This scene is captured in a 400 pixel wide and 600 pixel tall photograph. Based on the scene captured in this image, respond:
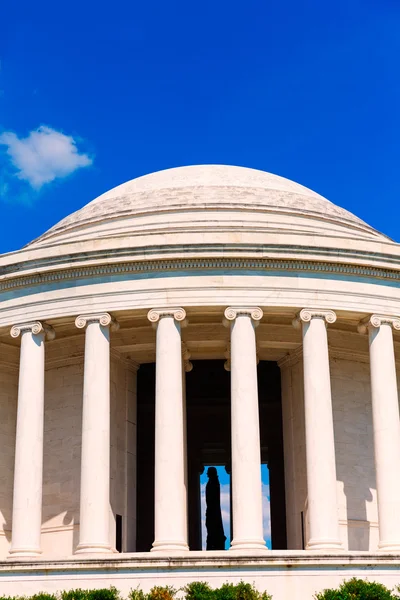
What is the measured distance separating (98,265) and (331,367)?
50.5 ft

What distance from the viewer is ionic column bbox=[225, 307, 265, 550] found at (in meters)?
47.8

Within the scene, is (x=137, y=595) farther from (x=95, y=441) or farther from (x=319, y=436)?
(x=319, y=436)

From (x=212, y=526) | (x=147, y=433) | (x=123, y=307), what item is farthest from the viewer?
(x=212, y=526)

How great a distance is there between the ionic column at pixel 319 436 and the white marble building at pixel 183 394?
9 cm

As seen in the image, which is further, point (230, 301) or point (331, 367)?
point (331, 367)

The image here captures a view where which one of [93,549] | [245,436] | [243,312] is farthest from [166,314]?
[93,549]

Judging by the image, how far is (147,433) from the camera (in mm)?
74125

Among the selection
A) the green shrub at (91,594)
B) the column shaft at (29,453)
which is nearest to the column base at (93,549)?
the column shaft at (29,453)

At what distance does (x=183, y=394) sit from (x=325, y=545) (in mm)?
12391

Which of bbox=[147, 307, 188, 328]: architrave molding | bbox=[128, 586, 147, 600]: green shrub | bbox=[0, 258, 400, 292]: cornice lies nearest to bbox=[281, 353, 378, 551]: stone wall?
bbox=[0, 258, 400, 292]: cornice

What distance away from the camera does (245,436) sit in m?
49.2

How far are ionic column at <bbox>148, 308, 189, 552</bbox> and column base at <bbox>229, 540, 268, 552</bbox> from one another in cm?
250

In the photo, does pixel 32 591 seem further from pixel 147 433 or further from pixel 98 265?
pixel 147 433

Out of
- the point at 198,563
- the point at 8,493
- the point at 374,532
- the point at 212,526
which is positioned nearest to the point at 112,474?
the point at 8,493
